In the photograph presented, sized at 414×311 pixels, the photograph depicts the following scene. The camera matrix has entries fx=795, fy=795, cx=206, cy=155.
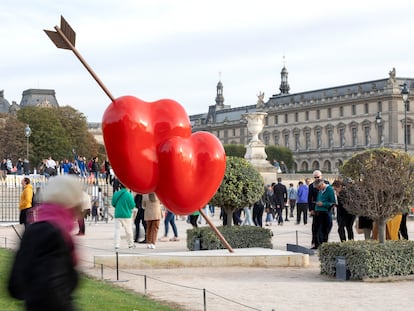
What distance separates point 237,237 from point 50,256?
882 centimetres

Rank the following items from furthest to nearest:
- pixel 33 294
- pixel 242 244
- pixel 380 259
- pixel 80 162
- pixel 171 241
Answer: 1. pixel 80 162
2. pixel 171 241
3. pixel 242 244
4. pixel 380 259
5. pixel 33 294

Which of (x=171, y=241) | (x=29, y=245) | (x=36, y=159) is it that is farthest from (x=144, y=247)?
(x=36, y=159)

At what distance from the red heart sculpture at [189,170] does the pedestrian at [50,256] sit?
6.05m

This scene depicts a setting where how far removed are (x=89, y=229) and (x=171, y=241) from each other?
4.95 m

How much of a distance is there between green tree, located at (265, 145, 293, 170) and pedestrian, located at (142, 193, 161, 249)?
71.2 m

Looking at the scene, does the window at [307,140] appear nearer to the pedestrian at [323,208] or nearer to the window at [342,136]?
the window at [342,136]

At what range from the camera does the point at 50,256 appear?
3148 millimetres

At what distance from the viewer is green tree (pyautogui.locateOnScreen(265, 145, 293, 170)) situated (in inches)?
3337

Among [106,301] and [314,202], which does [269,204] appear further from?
[106,301]

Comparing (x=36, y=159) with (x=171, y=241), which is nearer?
(x=171, y=241)

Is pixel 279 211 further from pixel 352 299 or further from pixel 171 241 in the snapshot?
pixel 352 299

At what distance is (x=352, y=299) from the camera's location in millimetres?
7758

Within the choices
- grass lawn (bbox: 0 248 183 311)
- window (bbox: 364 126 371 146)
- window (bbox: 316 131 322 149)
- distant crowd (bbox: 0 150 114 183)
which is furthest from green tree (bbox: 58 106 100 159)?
grass lawn (bbox: 0 248 183 311)

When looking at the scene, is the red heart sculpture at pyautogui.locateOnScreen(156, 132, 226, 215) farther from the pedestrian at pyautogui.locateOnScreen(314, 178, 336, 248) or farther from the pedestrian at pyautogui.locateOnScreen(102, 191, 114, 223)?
the pedestrian at pyautogui.locateOnScreen(102, 191, 114, 223)
